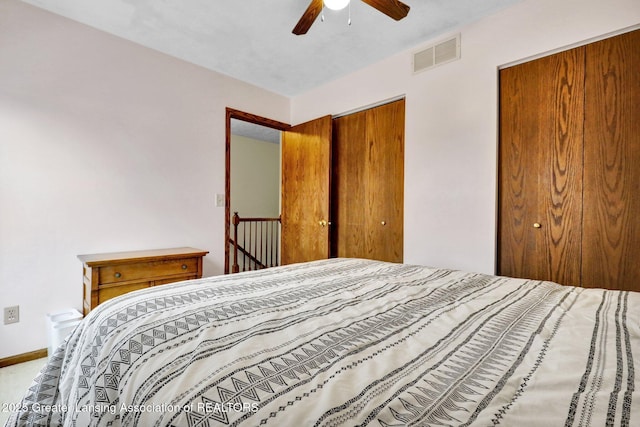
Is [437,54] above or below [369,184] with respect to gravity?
above

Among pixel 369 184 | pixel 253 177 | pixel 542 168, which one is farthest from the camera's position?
pixel 253 177

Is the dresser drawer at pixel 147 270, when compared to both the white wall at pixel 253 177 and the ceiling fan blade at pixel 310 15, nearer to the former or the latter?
the ceiling fan blade at pixel 310 15

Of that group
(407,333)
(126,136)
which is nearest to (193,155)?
(126,136)

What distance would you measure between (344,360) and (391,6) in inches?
76.5

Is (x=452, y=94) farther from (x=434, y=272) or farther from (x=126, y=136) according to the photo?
(x=126, y=136)

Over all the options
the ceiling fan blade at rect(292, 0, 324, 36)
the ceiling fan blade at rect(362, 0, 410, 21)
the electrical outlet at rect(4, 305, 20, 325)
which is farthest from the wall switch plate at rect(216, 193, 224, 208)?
the ceiling fan blade at rect(362, 0, 410, 21)

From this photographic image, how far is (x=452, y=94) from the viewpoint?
242 cm

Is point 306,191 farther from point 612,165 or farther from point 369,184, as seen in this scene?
point 612,165

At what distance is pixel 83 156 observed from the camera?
233 centimetres

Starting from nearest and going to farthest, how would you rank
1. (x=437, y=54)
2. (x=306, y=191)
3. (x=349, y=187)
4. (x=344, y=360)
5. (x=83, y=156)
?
1. (x=344, y=360)
2. (x=83, y=156)
3. (x=437, y=54)
4. (x=349, y=187)
5. (x=306, y=191)

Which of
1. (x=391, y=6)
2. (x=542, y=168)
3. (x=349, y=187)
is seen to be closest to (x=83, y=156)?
(x=349, y=187)

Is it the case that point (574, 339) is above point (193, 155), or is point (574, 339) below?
below

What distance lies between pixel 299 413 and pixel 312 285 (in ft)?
2.60

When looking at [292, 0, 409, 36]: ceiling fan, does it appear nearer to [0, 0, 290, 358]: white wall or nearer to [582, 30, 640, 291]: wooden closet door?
[582, 30, 640, 291]: wooden closet door
